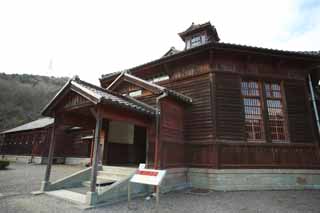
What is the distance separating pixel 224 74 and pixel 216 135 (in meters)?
3.04

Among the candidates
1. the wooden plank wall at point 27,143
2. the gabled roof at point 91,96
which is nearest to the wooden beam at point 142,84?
the gabled roof at point 91,96

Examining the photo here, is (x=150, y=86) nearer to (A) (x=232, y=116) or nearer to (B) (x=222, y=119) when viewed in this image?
(B) (x=222, y=119)

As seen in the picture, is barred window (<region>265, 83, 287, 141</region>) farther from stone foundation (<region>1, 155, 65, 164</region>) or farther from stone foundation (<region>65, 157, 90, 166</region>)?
stone foundation (<region>1, 155, 65, 164</region>)

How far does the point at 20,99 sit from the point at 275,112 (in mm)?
56612

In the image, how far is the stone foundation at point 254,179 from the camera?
24.5 feet

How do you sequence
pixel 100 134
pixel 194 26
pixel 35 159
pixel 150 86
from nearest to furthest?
pixel 100 134
pixel 150 86
pixel 194 26
pixel 35 159

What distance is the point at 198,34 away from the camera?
11695 millimetres

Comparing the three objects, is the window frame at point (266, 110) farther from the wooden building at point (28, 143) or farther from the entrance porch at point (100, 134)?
the wooden building at point (28, 143)

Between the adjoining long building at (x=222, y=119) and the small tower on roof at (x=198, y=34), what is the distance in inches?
119

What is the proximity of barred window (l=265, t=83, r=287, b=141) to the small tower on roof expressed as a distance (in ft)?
15.8

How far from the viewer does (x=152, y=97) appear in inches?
325

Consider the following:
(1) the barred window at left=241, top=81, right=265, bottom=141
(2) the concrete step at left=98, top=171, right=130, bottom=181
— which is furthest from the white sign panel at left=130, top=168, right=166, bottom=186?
(1) the barred window at left=241, top=81, right=265, bottom=141

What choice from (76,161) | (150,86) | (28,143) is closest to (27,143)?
(28,143)

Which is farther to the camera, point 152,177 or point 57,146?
point 57,146
